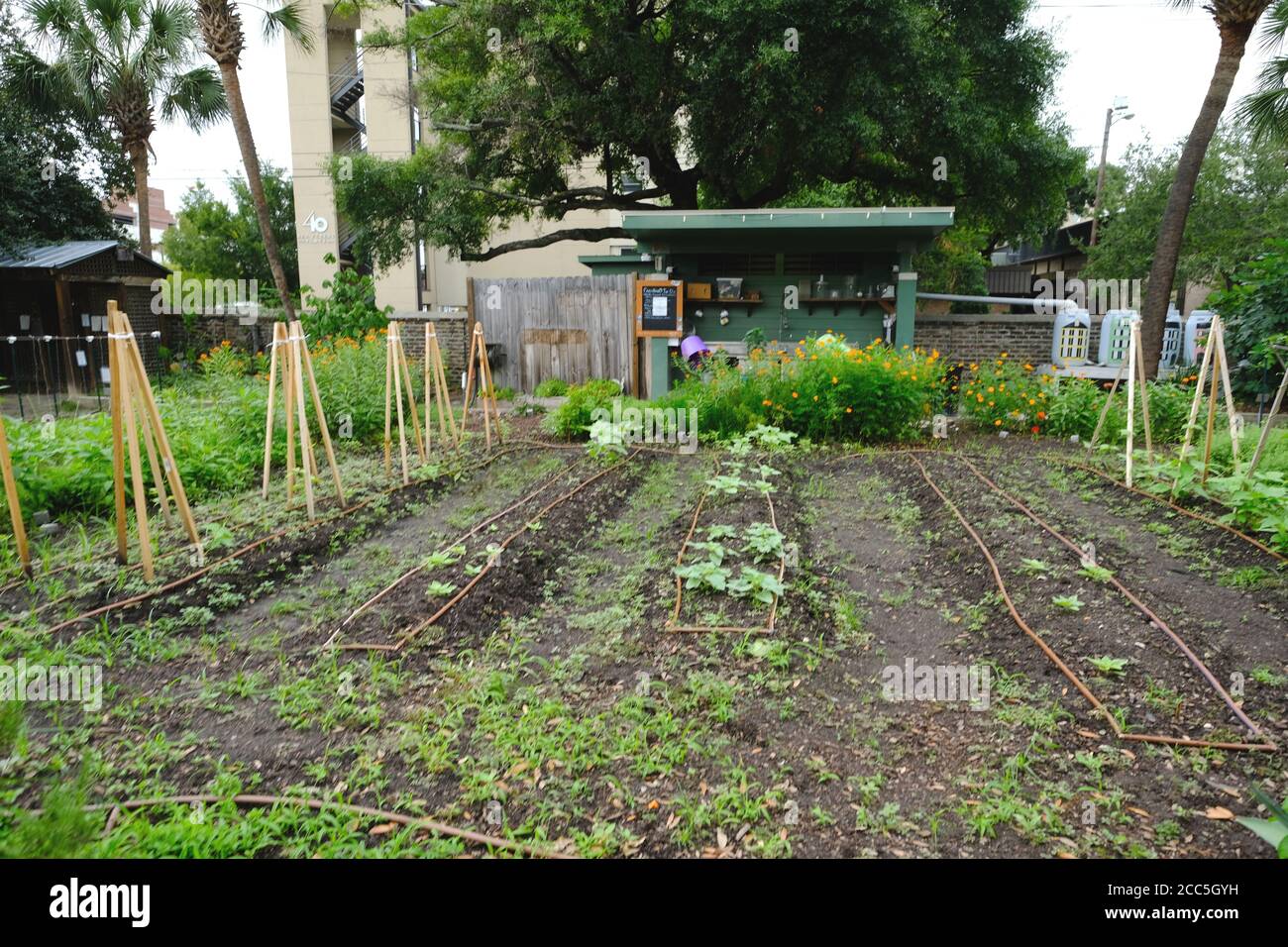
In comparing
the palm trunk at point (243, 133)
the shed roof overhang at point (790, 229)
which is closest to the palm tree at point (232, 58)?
the palm trunk at point (243, 133)

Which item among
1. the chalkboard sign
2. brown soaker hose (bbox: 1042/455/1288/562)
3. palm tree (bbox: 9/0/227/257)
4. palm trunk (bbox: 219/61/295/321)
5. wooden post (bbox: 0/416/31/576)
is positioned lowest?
brown soaker hose (bbox: 1042/455/1288/562)

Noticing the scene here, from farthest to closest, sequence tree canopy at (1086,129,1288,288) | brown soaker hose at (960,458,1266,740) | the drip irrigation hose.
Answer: tree canopy at (1086,129,1288,288), the drip irrigation hose, brown soaker hose at (960,458,1266,740)

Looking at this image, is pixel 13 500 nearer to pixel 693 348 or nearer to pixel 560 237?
pixel 693 348

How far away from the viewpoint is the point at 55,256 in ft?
56.5

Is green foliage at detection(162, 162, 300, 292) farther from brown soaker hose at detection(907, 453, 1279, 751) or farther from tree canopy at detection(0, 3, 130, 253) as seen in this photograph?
brown soaker hose at detection(907, 453, 1279, 751)

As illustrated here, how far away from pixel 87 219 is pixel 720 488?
72.2 feet

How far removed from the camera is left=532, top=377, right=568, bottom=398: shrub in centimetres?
1441

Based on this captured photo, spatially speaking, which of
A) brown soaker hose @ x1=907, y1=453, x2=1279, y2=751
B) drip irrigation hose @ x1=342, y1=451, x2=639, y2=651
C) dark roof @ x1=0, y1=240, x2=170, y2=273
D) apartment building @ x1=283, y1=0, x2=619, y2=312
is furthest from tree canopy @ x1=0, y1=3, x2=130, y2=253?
brown soaker hose @ x1=907, y1=453, x2=1279, y2=751

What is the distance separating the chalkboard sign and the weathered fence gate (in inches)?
13.6

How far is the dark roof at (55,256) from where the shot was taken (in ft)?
54.1

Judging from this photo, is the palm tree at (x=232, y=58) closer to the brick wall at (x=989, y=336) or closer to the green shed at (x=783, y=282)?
the green shed at (x=783, y=282)

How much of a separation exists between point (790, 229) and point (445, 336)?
6.75 m

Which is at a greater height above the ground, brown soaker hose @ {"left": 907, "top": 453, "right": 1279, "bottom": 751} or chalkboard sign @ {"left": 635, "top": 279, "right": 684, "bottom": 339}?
chalkboard sign @ {"left": 635, "top": 279, "right": 684, "bottom": 339}

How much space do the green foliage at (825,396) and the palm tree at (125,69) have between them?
51.9 feet
